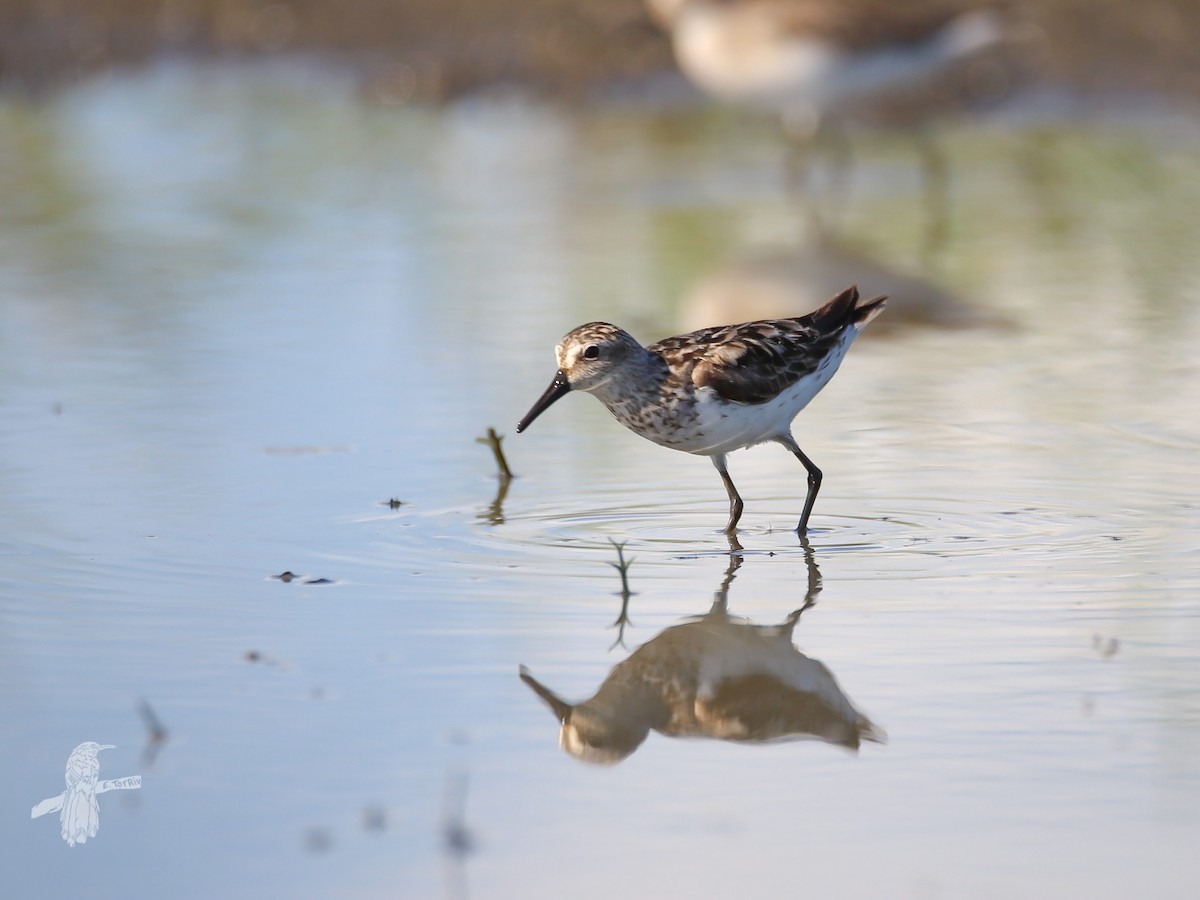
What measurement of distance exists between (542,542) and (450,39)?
591 inches

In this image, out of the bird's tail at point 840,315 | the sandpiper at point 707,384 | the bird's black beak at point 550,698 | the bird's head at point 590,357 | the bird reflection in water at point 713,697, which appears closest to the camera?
the bird reflection in water at point 713,697

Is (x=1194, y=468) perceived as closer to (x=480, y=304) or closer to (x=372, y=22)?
(x=480, y=304)

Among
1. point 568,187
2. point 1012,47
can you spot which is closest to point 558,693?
point 568,187

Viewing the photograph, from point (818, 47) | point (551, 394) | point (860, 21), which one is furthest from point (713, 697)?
point (860, 21)

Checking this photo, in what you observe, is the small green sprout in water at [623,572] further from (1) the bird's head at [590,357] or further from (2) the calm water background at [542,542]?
(1) the bird's head at [590,357]

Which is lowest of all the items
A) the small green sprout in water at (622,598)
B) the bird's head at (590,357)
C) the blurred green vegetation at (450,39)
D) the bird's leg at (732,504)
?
the small green sprout in water at (622,598)

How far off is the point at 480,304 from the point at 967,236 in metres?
3.94

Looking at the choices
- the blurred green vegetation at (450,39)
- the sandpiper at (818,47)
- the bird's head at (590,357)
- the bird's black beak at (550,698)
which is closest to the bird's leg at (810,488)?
the bird's head at (590,357)

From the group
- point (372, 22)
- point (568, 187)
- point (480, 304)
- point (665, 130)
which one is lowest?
point (480, 304)

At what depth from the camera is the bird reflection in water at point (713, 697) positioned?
5.27m

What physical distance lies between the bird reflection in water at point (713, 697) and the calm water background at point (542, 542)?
0.08 m

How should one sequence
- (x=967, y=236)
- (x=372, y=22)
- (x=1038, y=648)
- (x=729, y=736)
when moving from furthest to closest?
(x=372, y=22)
(x=967, y=236)
(x=1038, y=648)
(x=729, y=736)

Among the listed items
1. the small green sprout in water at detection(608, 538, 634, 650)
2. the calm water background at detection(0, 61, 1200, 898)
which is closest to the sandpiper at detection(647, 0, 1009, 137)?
the calm water background at detection(0, 61, 1200, 898)

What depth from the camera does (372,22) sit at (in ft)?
71.4
